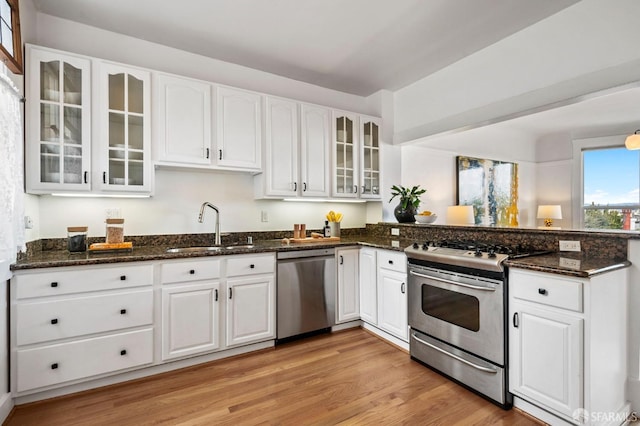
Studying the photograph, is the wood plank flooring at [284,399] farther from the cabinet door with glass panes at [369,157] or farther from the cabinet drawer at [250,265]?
the cabinet door with glass panes at [369,157]

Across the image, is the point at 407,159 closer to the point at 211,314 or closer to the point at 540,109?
the point at 540,109

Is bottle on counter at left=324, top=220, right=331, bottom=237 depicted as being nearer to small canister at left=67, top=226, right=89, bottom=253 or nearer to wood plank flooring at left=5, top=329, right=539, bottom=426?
wood plank flooring at left=5, top=329, right=539, bottom=426

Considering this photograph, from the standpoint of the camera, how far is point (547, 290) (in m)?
1.79

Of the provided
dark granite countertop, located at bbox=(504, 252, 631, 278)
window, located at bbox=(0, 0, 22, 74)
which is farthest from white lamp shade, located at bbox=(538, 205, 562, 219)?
window, located at bbox=(0, 0, 22, 74)

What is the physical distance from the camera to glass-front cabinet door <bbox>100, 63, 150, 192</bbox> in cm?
246

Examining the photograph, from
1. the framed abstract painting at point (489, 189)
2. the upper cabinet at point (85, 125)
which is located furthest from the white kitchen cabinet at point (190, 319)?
the framed abstract painting at point (489, 189)

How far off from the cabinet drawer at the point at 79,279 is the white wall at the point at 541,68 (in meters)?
3.20

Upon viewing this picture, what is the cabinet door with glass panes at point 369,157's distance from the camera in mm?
3799

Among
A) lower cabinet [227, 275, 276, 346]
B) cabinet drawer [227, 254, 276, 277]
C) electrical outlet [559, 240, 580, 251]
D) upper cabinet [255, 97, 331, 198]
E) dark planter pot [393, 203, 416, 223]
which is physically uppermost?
upper cabinet [255, 97, 331, 198]

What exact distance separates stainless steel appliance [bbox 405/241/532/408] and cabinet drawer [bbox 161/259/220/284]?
5.38ft

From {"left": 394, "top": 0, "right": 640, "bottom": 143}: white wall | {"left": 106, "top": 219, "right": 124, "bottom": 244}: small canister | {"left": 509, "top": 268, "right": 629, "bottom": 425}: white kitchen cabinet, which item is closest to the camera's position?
{"left": 509, "top": 268, "right": 629, "bottom": 425}: white kitchen cabinet

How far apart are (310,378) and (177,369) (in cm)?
106

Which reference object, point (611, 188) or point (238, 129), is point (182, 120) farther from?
point (611, 188)

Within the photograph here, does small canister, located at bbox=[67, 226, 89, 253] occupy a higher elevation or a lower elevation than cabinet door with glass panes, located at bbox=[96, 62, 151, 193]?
lower
